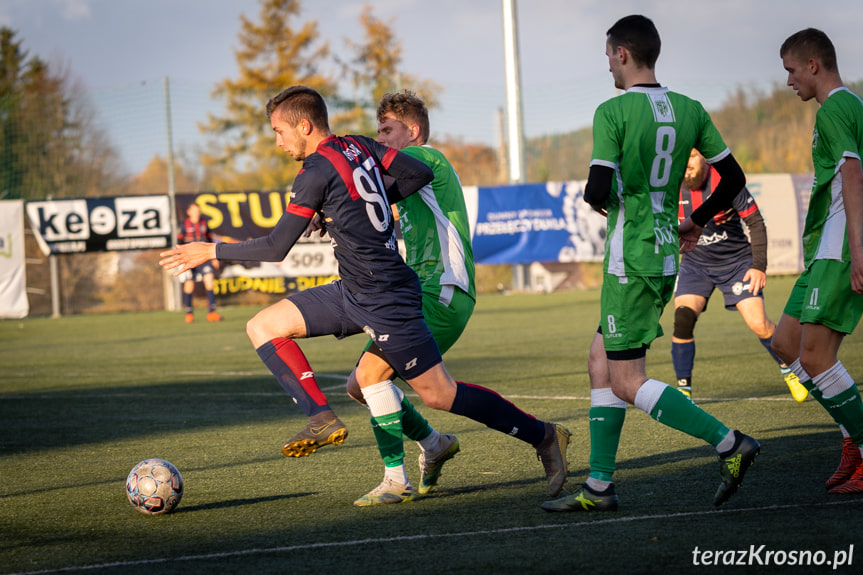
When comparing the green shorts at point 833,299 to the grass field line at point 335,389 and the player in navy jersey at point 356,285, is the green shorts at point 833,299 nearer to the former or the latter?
the player in navy jersey at point 356,285

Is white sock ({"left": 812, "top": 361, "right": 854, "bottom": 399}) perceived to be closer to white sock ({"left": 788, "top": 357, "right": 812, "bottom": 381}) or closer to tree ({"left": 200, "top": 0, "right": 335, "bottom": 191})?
white sock ({"left": 788, "top": 357, "right": 812, "bottom": 381})

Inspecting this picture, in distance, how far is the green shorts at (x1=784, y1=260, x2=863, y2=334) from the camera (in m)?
4.32

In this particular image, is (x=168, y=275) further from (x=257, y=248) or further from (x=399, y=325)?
(x=399, y=325)

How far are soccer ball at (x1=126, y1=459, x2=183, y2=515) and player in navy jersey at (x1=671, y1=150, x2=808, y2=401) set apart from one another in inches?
172

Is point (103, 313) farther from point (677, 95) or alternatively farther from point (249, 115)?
point (677, 95)

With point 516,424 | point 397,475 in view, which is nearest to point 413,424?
point 397,475

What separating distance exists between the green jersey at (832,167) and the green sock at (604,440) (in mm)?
1124

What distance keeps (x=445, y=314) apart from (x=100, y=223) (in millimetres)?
19592

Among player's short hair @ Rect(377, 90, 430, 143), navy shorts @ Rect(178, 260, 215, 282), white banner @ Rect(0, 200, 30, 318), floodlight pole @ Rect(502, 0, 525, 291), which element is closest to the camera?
player's short hair @ Rect(377, 90, 430, 143)

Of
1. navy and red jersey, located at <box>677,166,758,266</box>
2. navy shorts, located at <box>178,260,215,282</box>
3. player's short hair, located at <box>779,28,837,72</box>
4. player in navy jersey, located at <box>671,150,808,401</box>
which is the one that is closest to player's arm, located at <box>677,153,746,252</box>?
player's short hair, located at <box>779,28,837,72</box>

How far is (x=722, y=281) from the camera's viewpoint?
8.01 meters

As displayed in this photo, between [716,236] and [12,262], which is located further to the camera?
[12,262]

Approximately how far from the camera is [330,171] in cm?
429

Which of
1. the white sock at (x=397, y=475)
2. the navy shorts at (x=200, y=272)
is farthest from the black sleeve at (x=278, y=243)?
the navy shorts at (x=200, y=272)
